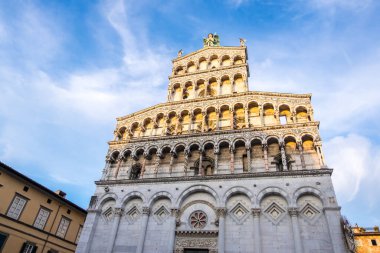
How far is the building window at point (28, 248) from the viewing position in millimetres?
23875

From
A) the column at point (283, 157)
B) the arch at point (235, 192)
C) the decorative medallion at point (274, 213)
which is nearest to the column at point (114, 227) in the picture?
the arch at point (235, 192)

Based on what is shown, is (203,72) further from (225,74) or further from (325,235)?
(325,235)

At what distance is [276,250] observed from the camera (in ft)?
55.8

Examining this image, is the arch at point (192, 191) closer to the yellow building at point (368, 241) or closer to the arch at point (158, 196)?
the arch at point (158, 196)


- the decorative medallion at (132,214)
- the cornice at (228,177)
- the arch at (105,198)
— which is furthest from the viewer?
the arch at (105,198)

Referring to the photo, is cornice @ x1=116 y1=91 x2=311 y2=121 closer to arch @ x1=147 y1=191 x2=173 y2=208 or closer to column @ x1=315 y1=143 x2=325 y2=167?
column @ x1=315 y1=143 x2=325 y2=167

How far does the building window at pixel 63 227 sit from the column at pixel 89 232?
836 centimetres

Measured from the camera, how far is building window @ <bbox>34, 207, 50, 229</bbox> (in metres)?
25.8

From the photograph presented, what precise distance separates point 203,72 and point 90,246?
2011cm

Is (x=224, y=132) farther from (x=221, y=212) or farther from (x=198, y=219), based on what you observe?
(x=198, y=219)

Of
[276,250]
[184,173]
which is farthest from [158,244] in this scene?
[276,250]

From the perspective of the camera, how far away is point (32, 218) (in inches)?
992

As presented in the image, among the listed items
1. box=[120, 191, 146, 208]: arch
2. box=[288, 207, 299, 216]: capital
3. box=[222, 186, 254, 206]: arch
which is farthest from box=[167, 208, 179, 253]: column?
box=[288, 207, 299, 216]: capital

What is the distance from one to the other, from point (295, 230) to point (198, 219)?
6.79 metres
